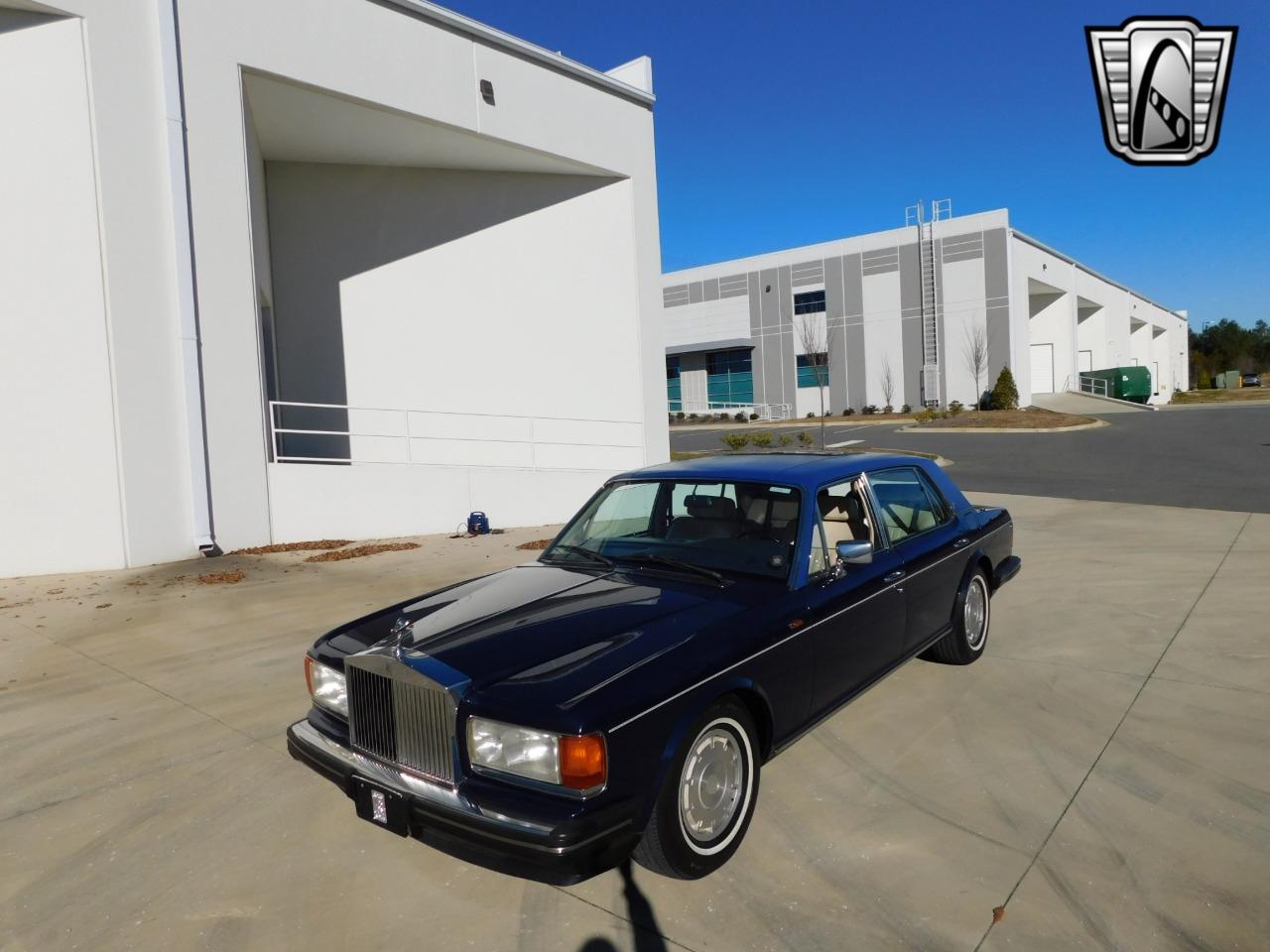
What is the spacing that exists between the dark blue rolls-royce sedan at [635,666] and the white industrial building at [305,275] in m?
7.59

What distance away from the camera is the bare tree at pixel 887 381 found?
48406mm

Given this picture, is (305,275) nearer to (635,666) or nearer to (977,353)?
(635,666)

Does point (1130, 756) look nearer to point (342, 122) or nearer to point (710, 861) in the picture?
point (710, 861)

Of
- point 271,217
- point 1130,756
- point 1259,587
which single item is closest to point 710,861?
point 1130,756

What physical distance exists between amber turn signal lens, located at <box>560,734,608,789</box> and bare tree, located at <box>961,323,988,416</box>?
44898 mm

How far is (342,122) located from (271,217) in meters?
3.12

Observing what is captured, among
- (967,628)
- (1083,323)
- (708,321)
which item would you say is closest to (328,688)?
(967,628)

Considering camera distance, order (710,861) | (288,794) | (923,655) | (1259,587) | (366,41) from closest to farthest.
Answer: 1. (710,861)
2. (288,794)
3. (923,655)
4. (1259,587)
5. (366,41)

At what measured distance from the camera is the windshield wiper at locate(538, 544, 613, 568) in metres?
4.19

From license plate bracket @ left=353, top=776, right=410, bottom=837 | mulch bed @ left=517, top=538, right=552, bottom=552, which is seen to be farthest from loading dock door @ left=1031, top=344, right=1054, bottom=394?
license plate bracket @ left=353, top=776, right=410, bottom=837

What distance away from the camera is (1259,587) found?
7.20 m

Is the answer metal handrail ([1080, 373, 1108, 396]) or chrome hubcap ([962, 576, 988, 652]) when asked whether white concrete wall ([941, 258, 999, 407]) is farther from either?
chrome hubcap ([962, 576, 988, 652])

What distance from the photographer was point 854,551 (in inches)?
159

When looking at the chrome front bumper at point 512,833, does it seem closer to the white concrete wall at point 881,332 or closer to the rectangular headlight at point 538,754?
the rectangular headlight at point 538,754
